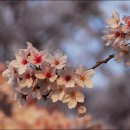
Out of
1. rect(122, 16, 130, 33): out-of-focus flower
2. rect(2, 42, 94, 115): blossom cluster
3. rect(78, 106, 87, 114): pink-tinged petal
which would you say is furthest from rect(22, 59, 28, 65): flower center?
rect(122, 16, 130, 33): out-of-focus flower

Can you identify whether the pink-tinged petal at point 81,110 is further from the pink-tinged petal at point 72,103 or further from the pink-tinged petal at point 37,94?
the pink-tinged petal at point 37,94

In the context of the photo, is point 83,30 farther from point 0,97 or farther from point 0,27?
point 0,97

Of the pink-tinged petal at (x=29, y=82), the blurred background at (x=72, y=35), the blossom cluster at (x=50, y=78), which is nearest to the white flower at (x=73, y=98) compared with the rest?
the blossom cluster at (x=50, y=78)

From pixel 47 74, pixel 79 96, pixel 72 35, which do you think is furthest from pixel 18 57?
pixel 72 35

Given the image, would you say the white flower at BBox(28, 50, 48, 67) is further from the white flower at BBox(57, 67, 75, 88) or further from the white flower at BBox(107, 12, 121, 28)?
the white flower at BBox(107, 12, 121, 28)

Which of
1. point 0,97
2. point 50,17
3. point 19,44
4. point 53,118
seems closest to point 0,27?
point 19,44

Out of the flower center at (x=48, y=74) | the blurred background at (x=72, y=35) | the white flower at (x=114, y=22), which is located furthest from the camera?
the blurred background at (x=72, y=35)

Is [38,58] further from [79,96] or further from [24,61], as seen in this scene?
[79,96]
